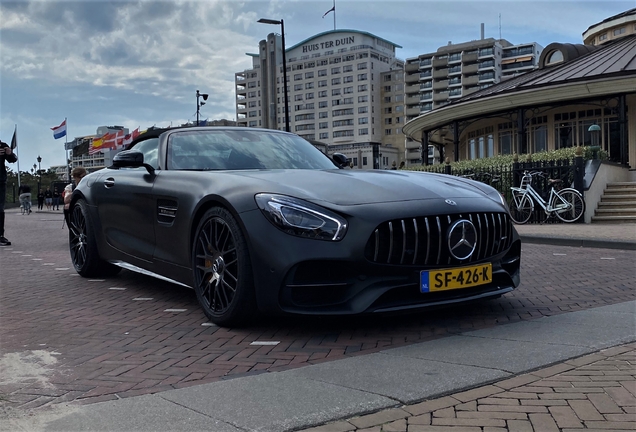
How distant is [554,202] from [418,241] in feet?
40.3

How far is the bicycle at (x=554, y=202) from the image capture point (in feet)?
49.3

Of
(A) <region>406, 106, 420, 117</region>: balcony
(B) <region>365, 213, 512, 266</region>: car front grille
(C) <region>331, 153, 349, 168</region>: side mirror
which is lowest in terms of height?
(B) <region>365, 213, 512, 266</region>: car front grille

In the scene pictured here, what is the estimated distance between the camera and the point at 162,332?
13.9 feet

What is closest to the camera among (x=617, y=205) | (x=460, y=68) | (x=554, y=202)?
(x=554, y=202)

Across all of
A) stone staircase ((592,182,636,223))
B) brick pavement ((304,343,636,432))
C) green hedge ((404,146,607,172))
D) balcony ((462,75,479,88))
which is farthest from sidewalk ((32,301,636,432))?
balcony ((462,75,479,88))

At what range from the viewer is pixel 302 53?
140875mm

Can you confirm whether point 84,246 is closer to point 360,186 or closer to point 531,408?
point 360,186

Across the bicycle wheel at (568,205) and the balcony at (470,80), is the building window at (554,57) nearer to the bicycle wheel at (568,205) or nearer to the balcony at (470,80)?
the bicycle wheel at (568,205)

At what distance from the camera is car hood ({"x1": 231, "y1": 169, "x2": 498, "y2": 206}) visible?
13.1 ft

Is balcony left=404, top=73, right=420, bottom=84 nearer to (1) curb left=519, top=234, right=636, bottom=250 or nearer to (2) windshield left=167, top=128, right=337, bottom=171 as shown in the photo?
(1) curb left=519, top=234, right=636, bottom=250

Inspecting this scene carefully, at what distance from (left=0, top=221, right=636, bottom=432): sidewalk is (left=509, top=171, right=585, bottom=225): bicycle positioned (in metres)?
12.1

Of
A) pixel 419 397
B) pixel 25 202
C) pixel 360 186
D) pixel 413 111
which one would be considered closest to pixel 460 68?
pixel 413 111

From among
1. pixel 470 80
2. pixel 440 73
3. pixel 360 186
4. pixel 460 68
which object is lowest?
pixel 360 186

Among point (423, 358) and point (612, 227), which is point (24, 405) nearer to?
point (423, 358)
